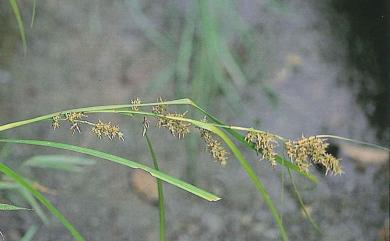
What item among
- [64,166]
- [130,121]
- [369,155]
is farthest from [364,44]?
[64,166]

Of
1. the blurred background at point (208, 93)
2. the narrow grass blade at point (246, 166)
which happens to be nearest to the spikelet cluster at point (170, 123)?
the narrow grass blade at point (246, 166)

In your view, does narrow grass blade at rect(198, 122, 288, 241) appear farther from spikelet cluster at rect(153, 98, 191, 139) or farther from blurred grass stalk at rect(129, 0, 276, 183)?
blurred grass stalk at rect(129, 0, 276, 183)

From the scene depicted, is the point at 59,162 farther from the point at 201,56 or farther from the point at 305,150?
the point at 305,150

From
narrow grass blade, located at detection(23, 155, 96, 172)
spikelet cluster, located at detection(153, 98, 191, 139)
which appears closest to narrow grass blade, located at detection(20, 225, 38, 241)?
narrow grass blade, located at detection(23, 155, 96, 172)

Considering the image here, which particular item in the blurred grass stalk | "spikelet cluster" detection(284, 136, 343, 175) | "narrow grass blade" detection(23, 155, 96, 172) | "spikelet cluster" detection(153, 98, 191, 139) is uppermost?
the blurred grass stalk

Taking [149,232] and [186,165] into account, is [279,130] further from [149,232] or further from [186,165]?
[149,232]

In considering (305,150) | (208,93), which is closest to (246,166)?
(305,150)
